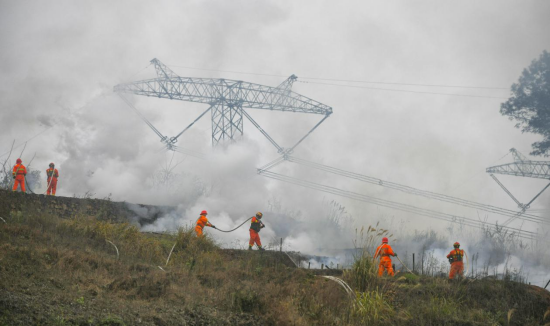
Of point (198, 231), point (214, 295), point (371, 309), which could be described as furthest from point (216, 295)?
point (198, 231)

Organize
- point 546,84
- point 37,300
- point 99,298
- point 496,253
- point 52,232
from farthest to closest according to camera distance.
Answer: point 496,253 → point 546,84 → point 52,232 → point 99,298 → point 37,300

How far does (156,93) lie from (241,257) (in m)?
19.6

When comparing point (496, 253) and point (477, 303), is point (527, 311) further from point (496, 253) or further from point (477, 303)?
point (496, 253)

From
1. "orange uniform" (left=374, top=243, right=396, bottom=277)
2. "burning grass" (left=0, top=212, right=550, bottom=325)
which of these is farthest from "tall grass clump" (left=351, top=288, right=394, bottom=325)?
"orange uniform" (left=374, top=243, right=396, bottom=277)

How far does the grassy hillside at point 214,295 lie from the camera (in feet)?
25.7

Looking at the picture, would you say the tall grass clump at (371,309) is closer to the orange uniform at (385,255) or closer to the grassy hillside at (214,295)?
the grassy hillside at (214,295)

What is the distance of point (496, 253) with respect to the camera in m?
33.2

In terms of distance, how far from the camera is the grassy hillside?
25.7ft

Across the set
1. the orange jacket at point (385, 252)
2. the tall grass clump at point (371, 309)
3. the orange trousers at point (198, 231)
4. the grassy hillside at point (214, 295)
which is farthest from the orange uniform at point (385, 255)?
the orange trousers at point (198, 231)

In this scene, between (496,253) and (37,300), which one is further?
(496,253)

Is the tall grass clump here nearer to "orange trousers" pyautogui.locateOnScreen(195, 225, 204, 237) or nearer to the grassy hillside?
the grassy hillside

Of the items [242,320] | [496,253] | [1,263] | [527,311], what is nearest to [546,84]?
[496,253]

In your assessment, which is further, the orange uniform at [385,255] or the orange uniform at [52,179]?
the orange uniform at [52,179]

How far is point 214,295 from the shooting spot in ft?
33.9
